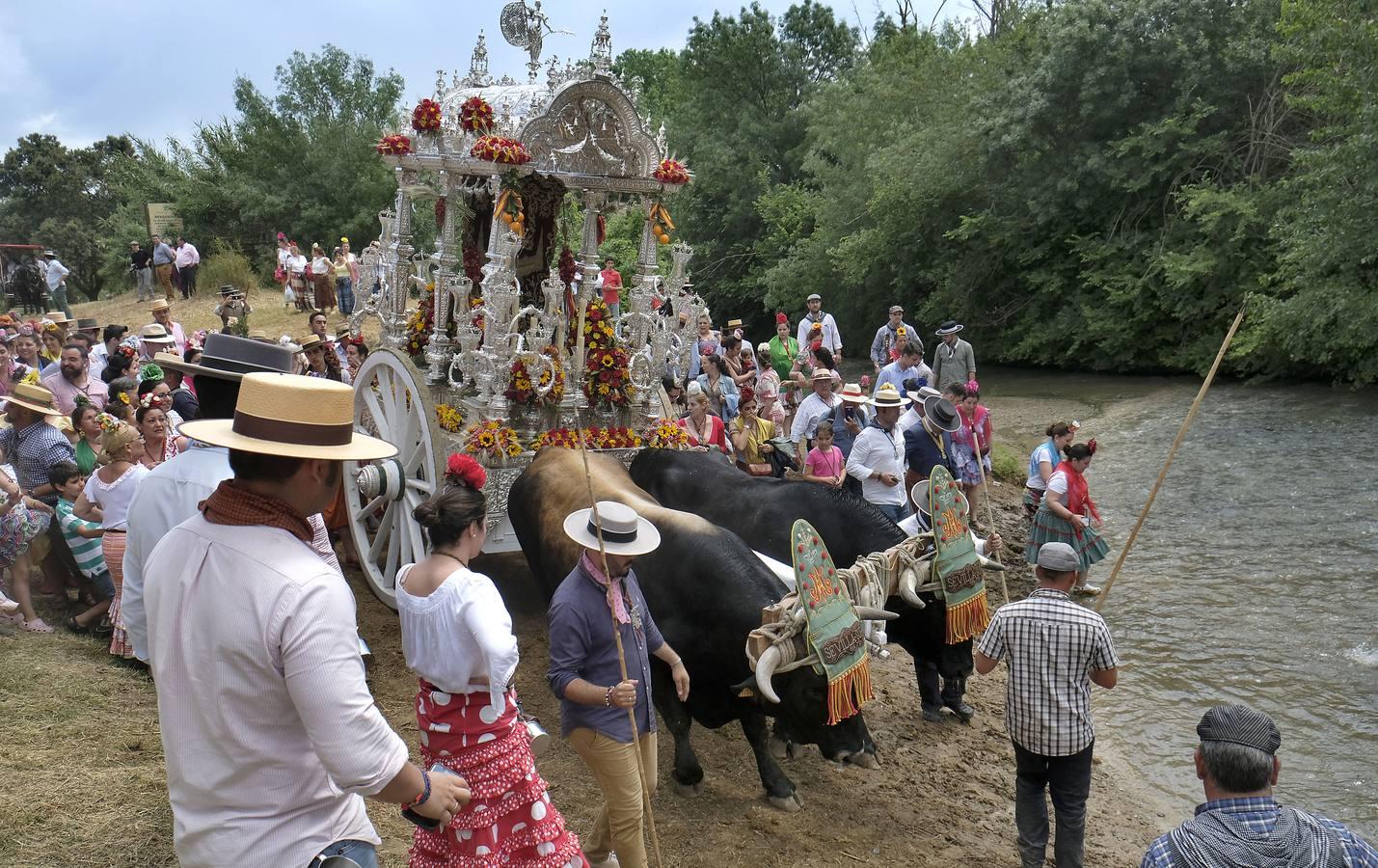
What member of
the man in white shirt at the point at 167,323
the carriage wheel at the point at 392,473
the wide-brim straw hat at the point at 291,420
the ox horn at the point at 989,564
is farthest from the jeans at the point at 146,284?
the wide-brim straw hat at the point at 291,420

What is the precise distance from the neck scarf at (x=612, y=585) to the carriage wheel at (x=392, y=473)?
2.69 metres

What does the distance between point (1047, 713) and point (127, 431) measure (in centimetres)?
527

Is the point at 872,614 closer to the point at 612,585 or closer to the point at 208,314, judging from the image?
the point at 612,585

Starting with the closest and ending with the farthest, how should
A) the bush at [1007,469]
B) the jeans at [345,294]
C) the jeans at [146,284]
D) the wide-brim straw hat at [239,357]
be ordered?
1. the wide-brim straw hat at [239,357]
2. the bush at [1007,469]
3. the jeans at [345,294]
4. the jeans at [146,284]

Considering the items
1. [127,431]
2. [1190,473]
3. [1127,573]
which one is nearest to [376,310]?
[127,431]

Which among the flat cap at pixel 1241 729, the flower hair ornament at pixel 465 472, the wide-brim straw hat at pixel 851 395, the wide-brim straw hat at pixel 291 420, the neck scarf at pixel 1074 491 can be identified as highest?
the wide-brim straw hat at pixel 291 420

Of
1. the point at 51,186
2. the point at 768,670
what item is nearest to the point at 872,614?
the point at 768,670

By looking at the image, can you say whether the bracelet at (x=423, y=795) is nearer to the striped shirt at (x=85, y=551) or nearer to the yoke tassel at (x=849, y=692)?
the yoke tassel at (x=849, y=692)

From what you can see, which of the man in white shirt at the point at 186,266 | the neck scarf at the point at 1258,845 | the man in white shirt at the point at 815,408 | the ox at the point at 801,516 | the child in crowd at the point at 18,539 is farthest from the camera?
the man in white shirt at the point at 186,266

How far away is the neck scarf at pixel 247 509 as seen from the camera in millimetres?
2293

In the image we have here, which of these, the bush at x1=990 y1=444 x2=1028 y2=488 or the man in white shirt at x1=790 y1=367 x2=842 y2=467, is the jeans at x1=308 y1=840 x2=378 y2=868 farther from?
the bush at x1=990 y1=444 x2=1028 y2=488

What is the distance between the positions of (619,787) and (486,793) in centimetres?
88

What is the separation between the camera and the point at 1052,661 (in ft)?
14.4

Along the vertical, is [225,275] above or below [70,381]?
above
